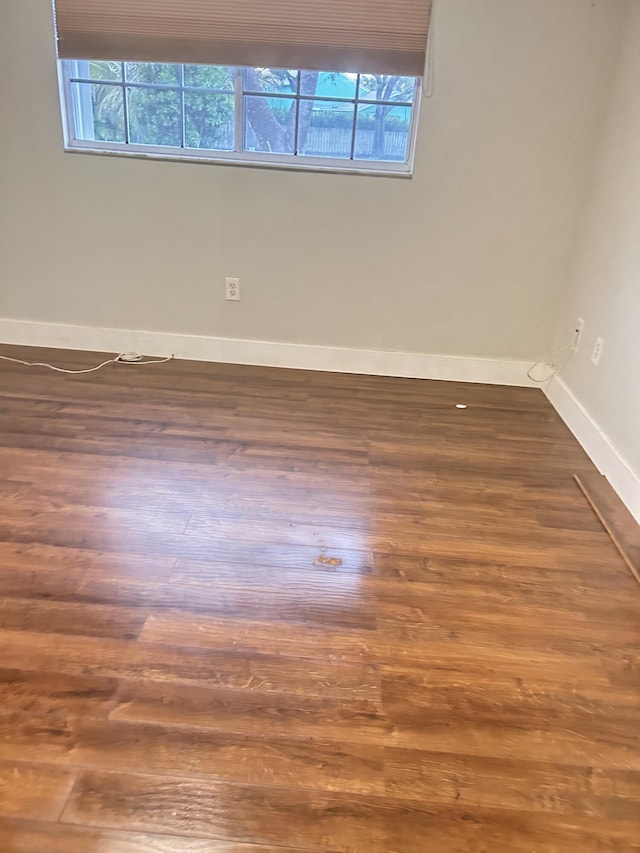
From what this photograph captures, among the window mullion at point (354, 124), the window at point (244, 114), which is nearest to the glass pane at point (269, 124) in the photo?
the window at point (244, 114)

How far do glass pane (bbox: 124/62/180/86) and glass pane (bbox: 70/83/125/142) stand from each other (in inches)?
3.6

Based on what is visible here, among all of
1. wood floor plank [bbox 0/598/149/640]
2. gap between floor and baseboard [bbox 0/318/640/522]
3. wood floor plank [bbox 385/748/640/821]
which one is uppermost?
gap between floor and baseboard [bbox 0/318/640/522]

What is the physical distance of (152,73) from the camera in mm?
2973

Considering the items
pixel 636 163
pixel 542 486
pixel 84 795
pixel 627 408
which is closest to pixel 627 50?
pixel 636 163

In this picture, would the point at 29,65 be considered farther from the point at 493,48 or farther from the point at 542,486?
the point at 542,486

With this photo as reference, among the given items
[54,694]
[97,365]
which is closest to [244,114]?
[97,365]

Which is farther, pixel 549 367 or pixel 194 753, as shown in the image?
pixel 549 367

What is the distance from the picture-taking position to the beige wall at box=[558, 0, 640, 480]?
7.95 ft

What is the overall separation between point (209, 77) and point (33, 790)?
9.80 feet

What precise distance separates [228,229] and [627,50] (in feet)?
6.47

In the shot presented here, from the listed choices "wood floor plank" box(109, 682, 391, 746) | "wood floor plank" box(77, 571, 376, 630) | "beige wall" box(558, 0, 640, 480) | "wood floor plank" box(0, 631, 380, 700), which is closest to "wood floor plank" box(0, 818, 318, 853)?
"wood floor plank" box(109, 682, 391, 746)

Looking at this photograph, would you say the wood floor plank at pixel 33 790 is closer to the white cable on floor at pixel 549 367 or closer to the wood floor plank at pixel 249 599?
the wood floor plank at pixel 249 599

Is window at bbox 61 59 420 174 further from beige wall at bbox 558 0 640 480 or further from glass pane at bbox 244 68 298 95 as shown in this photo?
beige wall at bbox 558 0 640 480

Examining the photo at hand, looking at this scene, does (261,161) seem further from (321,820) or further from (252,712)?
(321,820)
